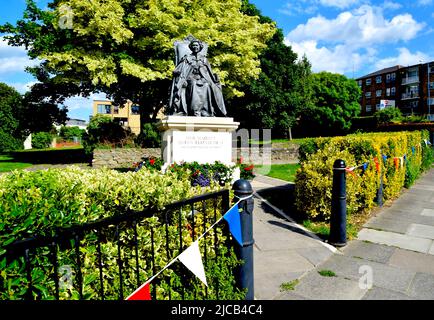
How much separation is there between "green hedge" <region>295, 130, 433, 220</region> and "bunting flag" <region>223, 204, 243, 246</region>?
3.66 m

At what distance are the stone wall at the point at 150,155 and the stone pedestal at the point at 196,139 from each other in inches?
325

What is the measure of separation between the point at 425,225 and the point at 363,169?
1688mm

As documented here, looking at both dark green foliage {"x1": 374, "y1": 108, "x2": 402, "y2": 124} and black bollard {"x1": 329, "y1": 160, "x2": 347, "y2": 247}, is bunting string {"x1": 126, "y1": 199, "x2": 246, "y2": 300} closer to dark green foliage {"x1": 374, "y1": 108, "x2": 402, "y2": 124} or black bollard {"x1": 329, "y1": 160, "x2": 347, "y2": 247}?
black bollard {"x1": 329, "y1": 160, "x2": 347, "y2": 247}

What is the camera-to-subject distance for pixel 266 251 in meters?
4.75

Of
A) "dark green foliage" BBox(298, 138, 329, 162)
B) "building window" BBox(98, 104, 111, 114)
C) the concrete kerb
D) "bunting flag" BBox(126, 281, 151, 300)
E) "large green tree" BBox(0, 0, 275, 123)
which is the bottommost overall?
the concrete kerb

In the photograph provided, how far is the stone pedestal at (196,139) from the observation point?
876 centimetres

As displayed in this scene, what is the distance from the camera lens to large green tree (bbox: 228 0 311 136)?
25391 millimetres

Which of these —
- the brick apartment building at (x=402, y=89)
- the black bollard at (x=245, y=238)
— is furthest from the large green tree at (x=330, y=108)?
the black bollard at (x=245, y=238)

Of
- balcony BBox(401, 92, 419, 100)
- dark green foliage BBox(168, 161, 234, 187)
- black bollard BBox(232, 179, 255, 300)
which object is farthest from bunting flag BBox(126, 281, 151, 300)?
balcony BBox(401, 92, 419, 100)

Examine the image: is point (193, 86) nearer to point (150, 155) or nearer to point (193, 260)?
point (193, 260)

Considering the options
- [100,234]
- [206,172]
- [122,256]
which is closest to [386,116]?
[206,172]

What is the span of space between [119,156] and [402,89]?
2760 inches

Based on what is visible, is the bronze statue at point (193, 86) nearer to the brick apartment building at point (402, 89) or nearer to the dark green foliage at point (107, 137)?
the dark green foliage at point (107, 137)
